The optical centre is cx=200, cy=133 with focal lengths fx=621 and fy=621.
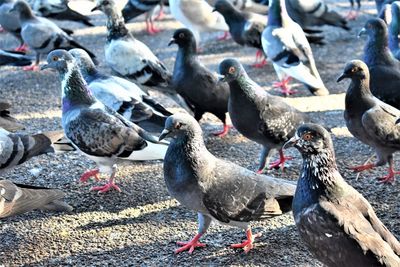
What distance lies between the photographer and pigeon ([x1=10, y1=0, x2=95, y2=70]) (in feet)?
27.2

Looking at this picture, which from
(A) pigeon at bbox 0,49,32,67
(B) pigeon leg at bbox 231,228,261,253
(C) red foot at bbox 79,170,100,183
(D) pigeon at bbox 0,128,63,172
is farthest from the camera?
(A) pigeon at bbox 0,49,32,67

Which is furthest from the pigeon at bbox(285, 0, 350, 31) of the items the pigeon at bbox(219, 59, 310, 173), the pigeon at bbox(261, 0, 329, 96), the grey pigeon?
the grey pigeon

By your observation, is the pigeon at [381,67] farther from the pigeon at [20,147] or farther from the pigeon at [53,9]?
the pigeon at [53,9]

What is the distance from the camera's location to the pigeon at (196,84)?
20.9ft

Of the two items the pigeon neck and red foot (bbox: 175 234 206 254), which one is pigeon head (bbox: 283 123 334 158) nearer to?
red foot (bbox: 175 234 206 254)

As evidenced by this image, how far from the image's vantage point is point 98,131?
5.14 m

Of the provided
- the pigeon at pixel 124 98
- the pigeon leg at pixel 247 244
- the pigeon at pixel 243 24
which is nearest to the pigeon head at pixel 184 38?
the pigeon at pixel 124 98

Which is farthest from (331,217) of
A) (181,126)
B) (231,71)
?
(231,71)

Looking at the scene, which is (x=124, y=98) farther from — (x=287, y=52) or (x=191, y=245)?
(x=287, y=52)

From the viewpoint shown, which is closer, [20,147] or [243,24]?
[20,147]

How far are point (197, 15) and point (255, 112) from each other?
399 centimetres

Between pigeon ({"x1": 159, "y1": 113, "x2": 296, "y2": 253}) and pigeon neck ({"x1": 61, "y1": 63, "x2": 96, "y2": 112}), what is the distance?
132cm

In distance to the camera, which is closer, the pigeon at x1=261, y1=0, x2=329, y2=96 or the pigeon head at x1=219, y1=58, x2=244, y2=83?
the pigeon head at x1=219, y1=58, x2=244, y2=83

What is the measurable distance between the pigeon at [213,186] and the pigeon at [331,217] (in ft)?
1.49
